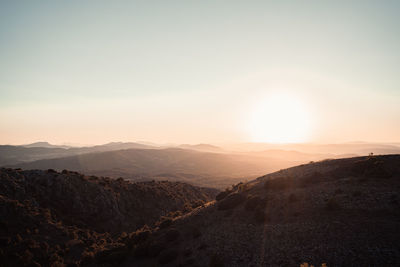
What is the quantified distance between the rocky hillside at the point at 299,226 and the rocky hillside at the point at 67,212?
30.6 ft

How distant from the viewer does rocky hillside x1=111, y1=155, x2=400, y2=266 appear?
41.0 feet

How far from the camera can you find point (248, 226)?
17906 mm

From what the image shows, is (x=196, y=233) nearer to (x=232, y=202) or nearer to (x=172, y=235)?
(x=172, y=235)

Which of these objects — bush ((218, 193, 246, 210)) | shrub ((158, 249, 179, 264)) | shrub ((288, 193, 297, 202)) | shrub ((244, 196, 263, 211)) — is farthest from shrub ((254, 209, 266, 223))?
shrub ((158, 249, 179, 264))

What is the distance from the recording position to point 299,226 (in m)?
15.6

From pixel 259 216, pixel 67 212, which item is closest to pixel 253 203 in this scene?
pixel 259 216

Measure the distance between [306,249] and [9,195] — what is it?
3885 centimetres

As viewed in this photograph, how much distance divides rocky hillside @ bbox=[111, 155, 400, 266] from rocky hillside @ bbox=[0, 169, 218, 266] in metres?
9.31

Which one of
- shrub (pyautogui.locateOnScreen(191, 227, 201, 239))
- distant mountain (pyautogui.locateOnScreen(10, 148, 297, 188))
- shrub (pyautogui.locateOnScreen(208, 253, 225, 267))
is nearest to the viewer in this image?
shrub (pyautogui.locateOnScreen(208, 253, 225, 267))

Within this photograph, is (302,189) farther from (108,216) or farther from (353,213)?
(108,216)

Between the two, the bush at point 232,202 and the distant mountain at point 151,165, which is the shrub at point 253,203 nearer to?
the bush at point 232,202

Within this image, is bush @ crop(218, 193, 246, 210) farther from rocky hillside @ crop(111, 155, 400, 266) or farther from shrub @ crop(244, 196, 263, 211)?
shrub @ crop(244, 196, 263, 211)

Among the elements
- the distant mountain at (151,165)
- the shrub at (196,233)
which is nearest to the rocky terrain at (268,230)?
the shrub at (196,233)

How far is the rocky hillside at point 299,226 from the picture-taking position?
1249 cm
